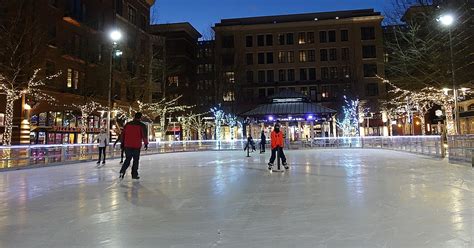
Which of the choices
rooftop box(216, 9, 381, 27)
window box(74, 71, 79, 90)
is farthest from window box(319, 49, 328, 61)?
window box(74, 71, 79, 90)

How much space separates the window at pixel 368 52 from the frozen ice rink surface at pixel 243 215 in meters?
56.1

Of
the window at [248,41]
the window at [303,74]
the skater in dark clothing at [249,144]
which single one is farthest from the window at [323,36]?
the skater in dark clothing at [249,144]

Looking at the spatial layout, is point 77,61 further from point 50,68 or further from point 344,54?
point 344,54

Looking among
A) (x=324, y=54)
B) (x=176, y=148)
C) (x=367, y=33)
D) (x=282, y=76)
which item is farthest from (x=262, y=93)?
(x=176, y=148)

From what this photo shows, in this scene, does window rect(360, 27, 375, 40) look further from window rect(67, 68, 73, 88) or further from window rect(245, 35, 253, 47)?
window rect(67, 68, 73, 88)

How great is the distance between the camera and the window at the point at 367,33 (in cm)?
6084

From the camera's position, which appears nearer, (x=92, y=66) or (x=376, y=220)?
(x=376, y=220)

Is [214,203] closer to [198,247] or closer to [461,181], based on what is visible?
[198,247]

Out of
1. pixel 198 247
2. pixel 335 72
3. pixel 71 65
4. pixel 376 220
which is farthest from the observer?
pixel 335 72

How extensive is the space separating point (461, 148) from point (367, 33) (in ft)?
169

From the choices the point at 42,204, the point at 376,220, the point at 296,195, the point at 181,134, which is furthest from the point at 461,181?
the point at 181,134

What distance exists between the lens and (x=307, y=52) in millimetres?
62156

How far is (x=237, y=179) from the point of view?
998 centimetres

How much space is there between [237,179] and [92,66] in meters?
25.4
